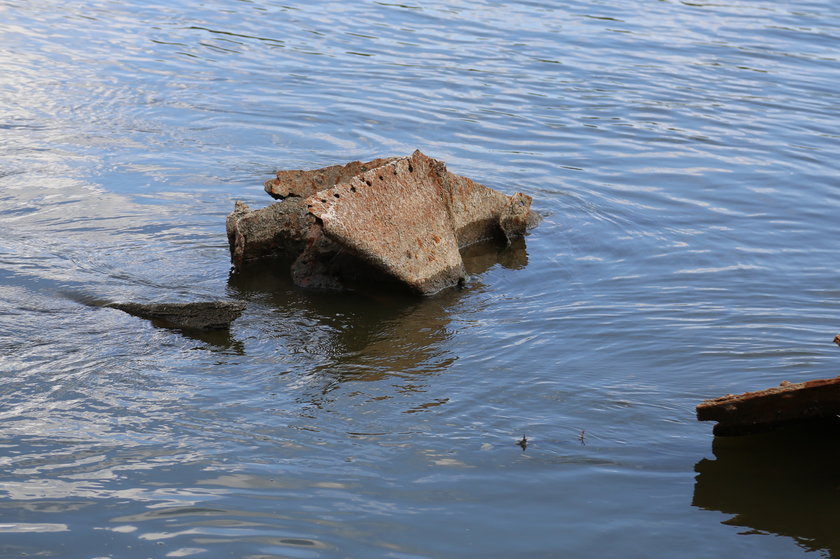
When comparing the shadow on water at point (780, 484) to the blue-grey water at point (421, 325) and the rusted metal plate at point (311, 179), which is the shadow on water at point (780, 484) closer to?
the blue-grey water at point (421, 325)

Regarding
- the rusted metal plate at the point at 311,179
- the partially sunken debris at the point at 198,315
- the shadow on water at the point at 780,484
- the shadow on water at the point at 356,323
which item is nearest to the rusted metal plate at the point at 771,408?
the shadow on water at the point at 780,484

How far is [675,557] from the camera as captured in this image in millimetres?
3594

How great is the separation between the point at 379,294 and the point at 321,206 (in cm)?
79

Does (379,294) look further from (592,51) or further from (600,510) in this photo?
(592,51)

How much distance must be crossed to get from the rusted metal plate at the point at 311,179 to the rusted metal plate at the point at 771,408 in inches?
141

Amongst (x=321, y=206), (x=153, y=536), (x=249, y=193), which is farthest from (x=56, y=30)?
(x=153, y=536)

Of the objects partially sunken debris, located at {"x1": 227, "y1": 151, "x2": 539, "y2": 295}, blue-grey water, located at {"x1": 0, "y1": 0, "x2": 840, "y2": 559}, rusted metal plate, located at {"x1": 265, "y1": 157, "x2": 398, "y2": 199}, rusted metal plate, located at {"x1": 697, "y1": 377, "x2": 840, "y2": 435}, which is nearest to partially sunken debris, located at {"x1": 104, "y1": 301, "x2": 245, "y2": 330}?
blue-grey water, located at {"x1": 0, "y1": 0, "x2": 840, "y2": 559}

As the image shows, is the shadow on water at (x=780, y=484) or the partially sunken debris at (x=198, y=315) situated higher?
the partially sunken debris at (x=198, y=315)

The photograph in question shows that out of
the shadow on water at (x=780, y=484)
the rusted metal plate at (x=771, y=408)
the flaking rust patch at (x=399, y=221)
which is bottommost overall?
the shadow on water at (x=780, y=484)

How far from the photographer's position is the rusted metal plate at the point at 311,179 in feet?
23.2

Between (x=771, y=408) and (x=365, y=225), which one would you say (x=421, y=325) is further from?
(x=771, y=408)

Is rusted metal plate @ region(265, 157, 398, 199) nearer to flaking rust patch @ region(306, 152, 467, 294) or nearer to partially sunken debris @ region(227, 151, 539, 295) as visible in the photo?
partially sunken debris @ region(227, 151, 539, 295)

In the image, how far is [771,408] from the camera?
163 inches

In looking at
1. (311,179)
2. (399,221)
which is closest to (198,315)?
(399,221)
